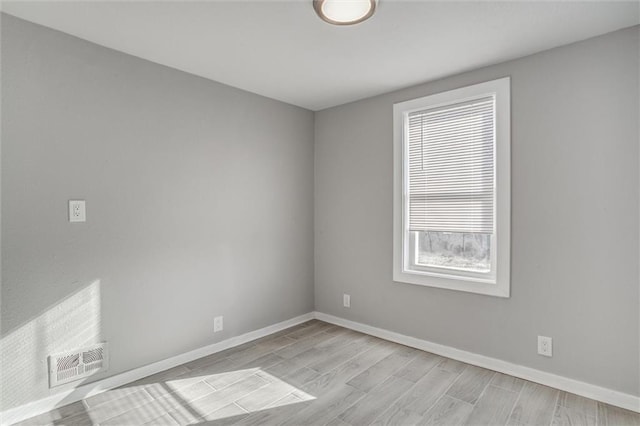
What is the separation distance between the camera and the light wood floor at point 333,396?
6.71 ft

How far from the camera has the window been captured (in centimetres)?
262

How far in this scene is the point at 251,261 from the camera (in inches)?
131

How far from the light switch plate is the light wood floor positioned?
1166 mm

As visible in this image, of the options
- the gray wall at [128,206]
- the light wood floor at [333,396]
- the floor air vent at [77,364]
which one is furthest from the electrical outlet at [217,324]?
the floor air vent at [77,364]

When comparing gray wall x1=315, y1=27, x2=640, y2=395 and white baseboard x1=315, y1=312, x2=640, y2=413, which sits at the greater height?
gray wall x1=315, y1=27, x2=640, y2=395

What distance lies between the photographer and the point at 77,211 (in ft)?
7.37

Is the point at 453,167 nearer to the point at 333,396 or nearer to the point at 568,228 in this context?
the point at 568,228

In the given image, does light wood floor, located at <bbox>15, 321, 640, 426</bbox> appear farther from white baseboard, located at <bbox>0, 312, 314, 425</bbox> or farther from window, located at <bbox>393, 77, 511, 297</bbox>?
window, located at <bbox>393, 77, 511, 297</bbox>

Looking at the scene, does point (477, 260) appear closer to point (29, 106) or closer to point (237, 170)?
point (237, 170)

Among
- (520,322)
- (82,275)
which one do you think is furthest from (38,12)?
(520,322)

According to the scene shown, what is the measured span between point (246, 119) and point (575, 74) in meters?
2.58

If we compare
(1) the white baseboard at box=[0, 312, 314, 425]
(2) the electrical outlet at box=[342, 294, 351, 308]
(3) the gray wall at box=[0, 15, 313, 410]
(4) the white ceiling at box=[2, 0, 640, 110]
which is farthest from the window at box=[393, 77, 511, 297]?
(1) the white baseboard at box=[0, 312, 314, 425]

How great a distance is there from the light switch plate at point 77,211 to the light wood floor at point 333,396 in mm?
1166

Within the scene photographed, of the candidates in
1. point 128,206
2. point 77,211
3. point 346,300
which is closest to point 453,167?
point 346,300
